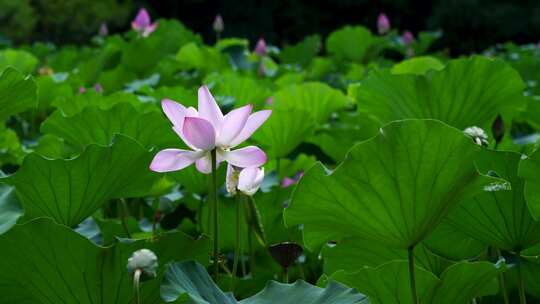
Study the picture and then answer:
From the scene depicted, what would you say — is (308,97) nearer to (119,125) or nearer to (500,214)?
(119,125)

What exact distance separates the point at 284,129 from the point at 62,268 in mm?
818

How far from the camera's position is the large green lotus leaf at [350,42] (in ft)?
11.4

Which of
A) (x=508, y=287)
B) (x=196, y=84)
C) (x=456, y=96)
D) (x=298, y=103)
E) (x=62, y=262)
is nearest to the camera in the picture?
(x=62, y=262)

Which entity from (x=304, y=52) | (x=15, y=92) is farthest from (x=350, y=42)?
(x=15, y=92)

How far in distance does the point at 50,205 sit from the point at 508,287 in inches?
22.4

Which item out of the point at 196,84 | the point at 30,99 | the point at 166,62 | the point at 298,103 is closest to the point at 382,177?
the point at 30,99

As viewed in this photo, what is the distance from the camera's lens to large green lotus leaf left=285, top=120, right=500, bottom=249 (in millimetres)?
799

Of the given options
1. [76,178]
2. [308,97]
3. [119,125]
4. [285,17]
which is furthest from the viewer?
[285,17]

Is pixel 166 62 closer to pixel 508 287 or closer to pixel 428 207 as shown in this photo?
pixel 508 287

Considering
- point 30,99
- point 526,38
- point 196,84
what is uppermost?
point 30,99

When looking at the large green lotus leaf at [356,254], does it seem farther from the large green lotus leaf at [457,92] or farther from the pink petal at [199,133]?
the large green lotus leaf at [457,92]

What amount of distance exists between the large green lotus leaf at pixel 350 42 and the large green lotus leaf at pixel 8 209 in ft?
9.05

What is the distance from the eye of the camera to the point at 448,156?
2.63 ft

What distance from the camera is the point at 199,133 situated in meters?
0.81
